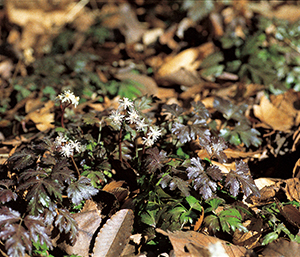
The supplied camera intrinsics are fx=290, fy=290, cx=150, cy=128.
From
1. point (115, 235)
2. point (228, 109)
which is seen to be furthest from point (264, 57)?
point (115, 235)

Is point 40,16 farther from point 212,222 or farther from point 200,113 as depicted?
point 212,222

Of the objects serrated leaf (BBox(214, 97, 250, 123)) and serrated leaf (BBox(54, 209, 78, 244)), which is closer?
serrated leaf (BBox(54, 209, 78, 244))

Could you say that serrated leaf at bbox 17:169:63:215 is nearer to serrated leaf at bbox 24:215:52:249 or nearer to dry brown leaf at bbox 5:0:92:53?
serrated leaf at bbox 24:215:52:249

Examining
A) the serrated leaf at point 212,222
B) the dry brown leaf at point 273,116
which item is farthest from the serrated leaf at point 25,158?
the dry brown leaf at point 273,116

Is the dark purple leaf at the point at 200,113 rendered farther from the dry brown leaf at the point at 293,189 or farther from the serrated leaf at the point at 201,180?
the dry brown leaf at the point at 293,189

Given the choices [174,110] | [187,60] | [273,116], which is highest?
[174,110]

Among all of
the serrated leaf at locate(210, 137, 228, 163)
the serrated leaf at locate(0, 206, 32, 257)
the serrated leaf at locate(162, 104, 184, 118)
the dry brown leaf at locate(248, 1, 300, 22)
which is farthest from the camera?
the dry brown leaf at locate(248, 1, 300, 22)

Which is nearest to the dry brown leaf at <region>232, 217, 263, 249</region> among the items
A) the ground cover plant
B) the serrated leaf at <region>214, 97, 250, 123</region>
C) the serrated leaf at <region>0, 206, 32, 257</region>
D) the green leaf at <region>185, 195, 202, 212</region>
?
the ground cover plant
